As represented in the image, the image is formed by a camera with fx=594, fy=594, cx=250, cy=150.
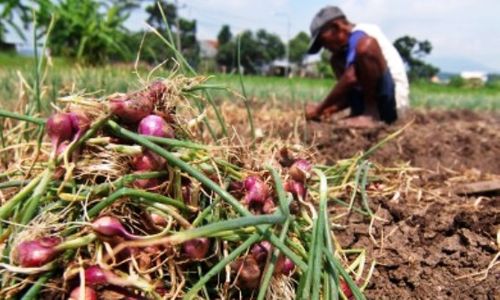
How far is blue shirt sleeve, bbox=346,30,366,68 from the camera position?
3980 millimetres

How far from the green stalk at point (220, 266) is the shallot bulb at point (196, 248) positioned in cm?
5

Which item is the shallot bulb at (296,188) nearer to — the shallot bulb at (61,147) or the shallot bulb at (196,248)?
the shallot bulb at (196,248)

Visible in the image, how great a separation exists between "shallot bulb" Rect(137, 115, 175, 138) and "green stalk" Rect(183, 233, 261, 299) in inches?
8.8

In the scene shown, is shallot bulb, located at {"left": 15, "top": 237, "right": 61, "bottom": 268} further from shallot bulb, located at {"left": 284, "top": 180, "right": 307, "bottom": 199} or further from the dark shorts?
the dark shorts

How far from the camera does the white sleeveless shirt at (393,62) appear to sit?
4.17 meters

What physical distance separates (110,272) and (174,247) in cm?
10

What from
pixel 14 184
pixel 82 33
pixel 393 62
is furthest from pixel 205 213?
pixel 82 33

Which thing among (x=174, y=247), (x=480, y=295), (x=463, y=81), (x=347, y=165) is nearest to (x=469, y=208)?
(x=347, y=165)

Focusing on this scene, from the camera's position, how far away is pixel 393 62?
4.31 meters

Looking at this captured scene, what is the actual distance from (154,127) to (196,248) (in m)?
0.21

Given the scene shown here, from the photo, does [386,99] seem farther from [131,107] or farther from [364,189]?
[131,107]

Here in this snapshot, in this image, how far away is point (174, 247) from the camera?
84cm

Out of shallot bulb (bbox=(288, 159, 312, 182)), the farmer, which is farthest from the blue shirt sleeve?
shallot bulb (bbox=(288, 159, 312, 182))

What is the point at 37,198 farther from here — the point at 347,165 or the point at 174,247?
the point at 347,165
